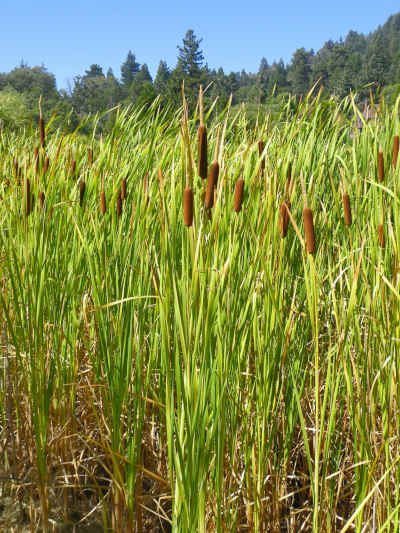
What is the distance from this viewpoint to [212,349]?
142 centimetres

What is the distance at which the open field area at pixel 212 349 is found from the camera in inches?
52.2

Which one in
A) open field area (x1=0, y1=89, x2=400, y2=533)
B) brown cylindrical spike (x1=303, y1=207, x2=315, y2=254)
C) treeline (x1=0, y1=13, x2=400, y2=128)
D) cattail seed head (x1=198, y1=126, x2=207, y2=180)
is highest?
treeline (x1=0, y1=13, x2=400, y2=128)

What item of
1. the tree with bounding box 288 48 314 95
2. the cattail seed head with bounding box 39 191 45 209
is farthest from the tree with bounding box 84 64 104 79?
the cattail seed head with bounding box 39 191 45 209

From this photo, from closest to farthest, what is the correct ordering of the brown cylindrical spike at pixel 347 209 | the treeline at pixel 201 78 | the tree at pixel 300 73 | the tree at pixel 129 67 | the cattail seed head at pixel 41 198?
the brown cylindrical spike at pixel 347 209, the cattail seed head at pixel 41 198, the treeline at pixel 201 78, the tree at pixel 300 73, the tree at pixel 129 67

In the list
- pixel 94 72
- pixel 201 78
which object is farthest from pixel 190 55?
pixel 94 72

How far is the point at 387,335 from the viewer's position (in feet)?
4.87

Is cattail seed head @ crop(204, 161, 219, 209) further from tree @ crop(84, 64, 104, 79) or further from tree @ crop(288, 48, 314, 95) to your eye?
tree @ crop(84, 64, 104, 79)

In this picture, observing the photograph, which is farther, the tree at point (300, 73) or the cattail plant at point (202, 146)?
the tree at point (300, 73)

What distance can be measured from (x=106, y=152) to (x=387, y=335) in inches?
67.3

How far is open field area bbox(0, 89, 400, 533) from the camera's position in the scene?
1.33 meters

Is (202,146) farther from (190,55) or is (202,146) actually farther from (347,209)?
(190,55)

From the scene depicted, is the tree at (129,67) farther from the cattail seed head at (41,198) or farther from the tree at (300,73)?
the cattail seed head at (41,198)

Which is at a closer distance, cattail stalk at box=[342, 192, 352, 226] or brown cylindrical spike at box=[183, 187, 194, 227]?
brown cylindrical spike at box=[183, 187, 194, 227]

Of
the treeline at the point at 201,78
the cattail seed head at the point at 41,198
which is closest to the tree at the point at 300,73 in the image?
the treeline at the point at 201,78
